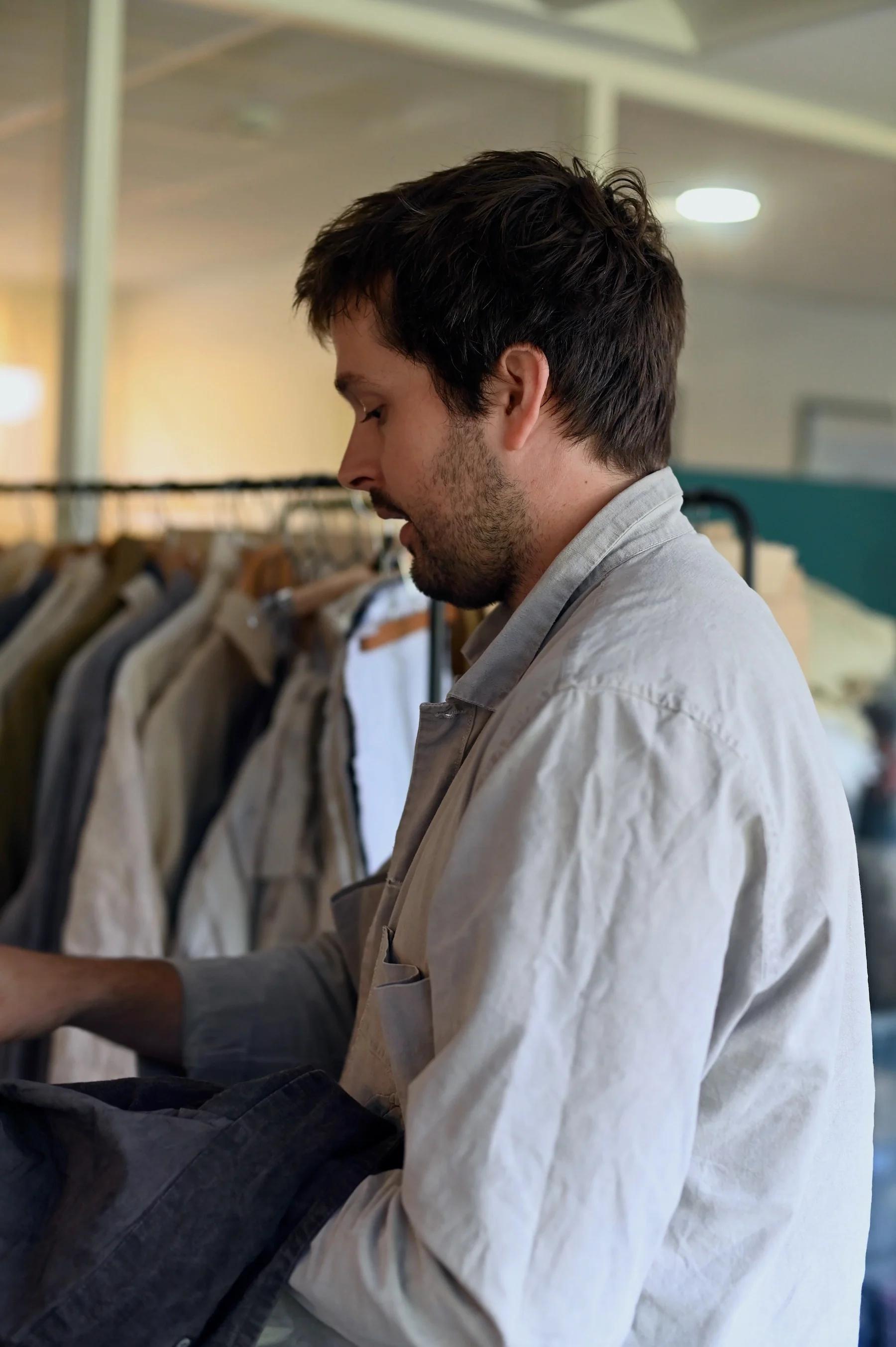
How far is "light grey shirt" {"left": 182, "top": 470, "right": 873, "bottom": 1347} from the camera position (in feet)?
2.27

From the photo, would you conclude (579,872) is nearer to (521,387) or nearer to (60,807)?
(521,387)

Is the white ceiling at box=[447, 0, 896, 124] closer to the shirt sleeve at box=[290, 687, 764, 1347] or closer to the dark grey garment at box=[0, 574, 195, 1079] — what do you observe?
the dark grey garment at box=[0, 574, 195, 1079]

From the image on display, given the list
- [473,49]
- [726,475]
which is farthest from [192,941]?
[473,49]

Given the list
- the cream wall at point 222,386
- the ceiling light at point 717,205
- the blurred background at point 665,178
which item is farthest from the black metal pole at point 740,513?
the cream wall at point 222,386

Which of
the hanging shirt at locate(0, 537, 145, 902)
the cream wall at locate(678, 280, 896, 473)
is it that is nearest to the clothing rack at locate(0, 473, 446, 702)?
the hanging shirt at locate(0, 537, 145, 902)

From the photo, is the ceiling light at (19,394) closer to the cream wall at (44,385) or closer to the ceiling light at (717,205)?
the cream wall at (44,385)

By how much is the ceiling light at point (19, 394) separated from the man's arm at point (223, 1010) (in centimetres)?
162

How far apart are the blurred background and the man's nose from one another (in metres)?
0.90

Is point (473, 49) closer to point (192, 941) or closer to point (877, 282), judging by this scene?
point (877, 282)

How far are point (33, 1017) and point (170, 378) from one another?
4806 mm

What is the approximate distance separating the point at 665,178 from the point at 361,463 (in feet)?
6.98

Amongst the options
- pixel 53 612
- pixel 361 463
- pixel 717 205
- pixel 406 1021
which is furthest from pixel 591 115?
pixel 406 1021

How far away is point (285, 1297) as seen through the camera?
783mm

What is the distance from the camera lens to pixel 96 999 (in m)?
1.18
